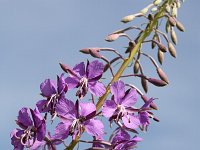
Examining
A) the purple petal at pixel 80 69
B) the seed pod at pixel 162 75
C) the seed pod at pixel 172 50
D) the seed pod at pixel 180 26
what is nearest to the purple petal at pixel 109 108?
the purple petal at pixel 80 69

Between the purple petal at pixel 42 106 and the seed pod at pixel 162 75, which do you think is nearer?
the purple petal at pixel 42 106

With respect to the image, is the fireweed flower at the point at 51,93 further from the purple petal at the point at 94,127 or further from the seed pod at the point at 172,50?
the seed pod at the point at 172,50

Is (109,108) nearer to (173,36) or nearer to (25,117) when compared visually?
(25,117)

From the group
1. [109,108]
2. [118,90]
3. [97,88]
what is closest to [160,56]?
[118,90]

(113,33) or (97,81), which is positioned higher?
(113,33)

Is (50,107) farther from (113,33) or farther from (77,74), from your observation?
(113,33)

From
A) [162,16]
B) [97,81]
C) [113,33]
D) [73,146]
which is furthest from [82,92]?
[162,16]
